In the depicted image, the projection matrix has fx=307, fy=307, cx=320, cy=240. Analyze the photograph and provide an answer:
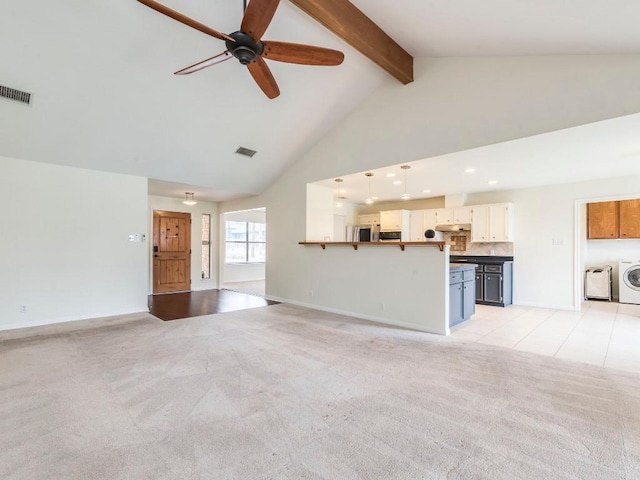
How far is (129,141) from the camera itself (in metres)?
4.67

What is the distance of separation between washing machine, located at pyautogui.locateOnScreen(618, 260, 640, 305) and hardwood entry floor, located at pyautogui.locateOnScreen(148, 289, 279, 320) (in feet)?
24.8

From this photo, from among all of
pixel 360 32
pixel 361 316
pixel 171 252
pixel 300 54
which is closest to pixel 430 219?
pixel 361 316

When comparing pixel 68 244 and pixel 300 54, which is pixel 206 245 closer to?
pixel 68 244

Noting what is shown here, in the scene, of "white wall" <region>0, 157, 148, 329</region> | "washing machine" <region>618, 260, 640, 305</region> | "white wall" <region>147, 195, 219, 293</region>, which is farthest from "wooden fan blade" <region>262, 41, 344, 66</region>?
"washing machine" <region>618, 260, 640, 305</region>

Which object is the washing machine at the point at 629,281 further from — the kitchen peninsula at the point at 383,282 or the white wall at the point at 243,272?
the white wall at the point at 243,272

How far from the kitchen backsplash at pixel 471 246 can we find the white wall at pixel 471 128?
0.25 meters

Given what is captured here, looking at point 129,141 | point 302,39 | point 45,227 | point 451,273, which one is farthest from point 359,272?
point 45,227

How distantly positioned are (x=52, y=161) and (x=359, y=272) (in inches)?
201

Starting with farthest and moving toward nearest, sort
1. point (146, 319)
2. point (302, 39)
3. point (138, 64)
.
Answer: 1. point (146, 319)
2. point (302, 39)
3. point (138, 64)

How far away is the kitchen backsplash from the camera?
673 cm

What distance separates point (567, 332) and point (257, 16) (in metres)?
5.38

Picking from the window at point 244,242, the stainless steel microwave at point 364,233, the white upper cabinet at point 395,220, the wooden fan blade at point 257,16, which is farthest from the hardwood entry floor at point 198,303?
→ the wooden fan blade at point 257,16

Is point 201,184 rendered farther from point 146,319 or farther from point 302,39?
point 302,39

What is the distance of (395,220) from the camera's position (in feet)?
26.0
